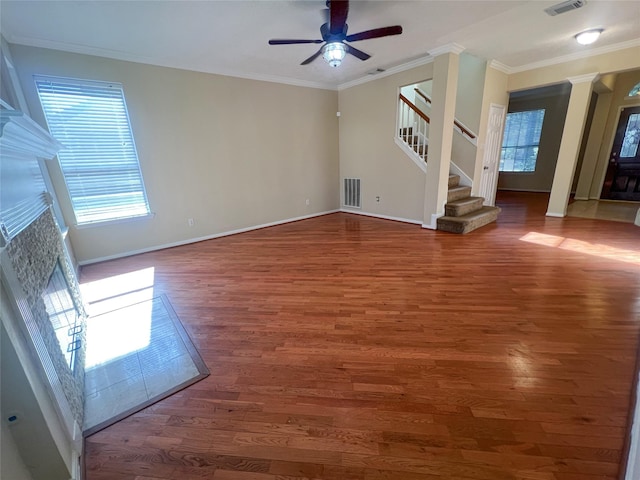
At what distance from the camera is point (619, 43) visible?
3941mm

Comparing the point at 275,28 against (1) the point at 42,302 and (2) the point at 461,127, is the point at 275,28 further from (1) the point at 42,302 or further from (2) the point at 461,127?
(2) the point at 461,127

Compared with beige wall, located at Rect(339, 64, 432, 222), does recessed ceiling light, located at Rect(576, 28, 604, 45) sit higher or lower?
higher

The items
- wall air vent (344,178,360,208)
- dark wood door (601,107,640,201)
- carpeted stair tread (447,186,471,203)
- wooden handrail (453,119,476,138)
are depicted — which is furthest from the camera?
dark wood door (601,107,640,201)

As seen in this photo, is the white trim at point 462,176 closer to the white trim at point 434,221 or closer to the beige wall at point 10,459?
the white trim at point 434,221

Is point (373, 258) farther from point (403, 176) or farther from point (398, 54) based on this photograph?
point (398, 54)

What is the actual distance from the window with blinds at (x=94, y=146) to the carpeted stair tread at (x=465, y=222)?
4602 mm

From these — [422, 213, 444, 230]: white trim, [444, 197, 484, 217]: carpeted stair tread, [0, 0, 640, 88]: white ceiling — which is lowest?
[422, 213, 444, 230]: white trim

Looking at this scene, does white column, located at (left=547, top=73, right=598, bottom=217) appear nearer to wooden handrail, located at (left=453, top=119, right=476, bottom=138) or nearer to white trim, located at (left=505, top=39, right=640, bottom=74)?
white trim, located at (left=505, top=39, right=640, bottom=74)

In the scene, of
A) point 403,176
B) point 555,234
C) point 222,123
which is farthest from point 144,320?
point 555,234


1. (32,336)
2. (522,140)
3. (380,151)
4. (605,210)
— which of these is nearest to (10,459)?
(32,336)

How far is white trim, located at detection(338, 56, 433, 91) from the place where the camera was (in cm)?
412

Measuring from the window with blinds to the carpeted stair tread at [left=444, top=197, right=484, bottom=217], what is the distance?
186 inches

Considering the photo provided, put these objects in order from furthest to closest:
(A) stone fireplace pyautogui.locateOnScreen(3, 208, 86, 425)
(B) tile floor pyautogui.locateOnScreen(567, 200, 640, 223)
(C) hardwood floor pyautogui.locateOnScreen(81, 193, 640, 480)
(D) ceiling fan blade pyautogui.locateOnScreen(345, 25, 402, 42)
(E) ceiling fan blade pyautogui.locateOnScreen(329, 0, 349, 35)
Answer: (B) tile floor pyautogui.locateOnScreen(567, 200, 640, 223), (D) ceiling fan blade pyautogui.locateOnScreen(345, 25, 402, 42), (E) ceiling fan blade pyautogui.locateOnScreen(329, 0, 349, 35), (C) hardwood floor pyautogui.locateOnScreen(81, 193, 640, 480), (A) stone fireplace pyautogui.locateOnScreen(3, 208, 86, 425)

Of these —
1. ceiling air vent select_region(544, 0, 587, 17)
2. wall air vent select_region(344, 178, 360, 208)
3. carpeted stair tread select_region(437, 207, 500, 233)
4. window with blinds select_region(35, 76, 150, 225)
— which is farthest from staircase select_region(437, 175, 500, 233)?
window with blinds select_region(35, 76, 150, 225)
